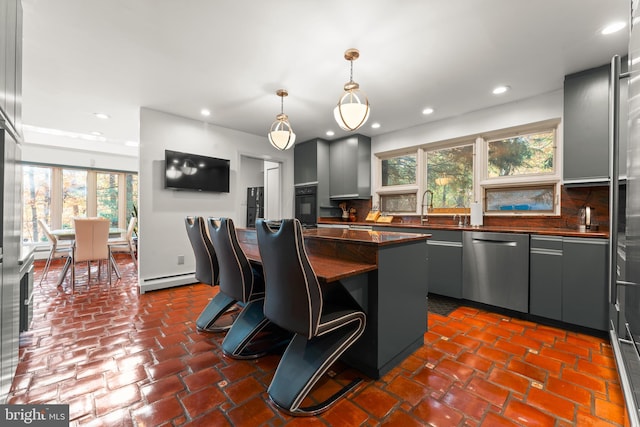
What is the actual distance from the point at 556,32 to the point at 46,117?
643 centimetres

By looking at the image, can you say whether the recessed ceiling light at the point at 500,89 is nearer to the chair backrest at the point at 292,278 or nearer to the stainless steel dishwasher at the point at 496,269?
the stainless steel dishwasher at the point at 496,269

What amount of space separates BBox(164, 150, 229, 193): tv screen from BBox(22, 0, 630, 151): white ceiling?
0.75 meters

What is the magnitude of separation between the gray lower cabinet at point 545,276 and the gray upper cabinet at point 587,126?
2.37 ft

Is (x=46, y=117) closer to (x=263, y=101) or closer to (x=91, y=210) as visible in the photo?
(x=91, y=210)

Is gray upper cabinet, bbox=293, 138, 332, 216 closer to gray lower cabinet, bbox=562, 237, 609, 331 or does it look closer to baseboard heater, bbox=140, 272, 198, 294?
baseboard heater, bbox=140, 272, 198, 294

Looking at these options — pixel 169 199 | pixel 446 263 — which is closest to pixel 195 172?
pixel 169 199

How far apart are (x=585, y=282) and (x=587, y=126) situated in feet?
4.98

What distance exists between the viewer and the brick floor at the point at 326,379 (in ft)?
4.67

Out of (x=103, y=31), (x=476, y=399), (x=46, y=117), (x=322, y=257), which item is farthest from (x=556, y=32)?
(x=46, y=117)

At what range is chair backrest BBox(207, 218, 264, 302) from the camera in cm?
196

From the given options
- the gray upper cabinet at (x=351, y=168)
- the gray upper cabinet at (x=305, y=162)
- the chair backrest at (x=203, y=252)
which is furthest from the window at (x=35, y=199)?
the gray upper cabinet at (x=351, y=168)

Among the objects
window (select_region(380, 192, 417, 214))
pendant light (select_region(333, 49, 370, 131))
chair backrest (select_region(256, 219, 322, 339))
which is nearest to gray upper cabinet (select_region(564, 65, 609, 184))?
window (select_region(380, 192, 417, 214))

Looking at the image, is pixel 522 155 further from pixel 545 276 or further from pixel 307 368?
pixel 307 368

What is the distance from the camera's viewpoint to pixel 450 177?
415 cm
